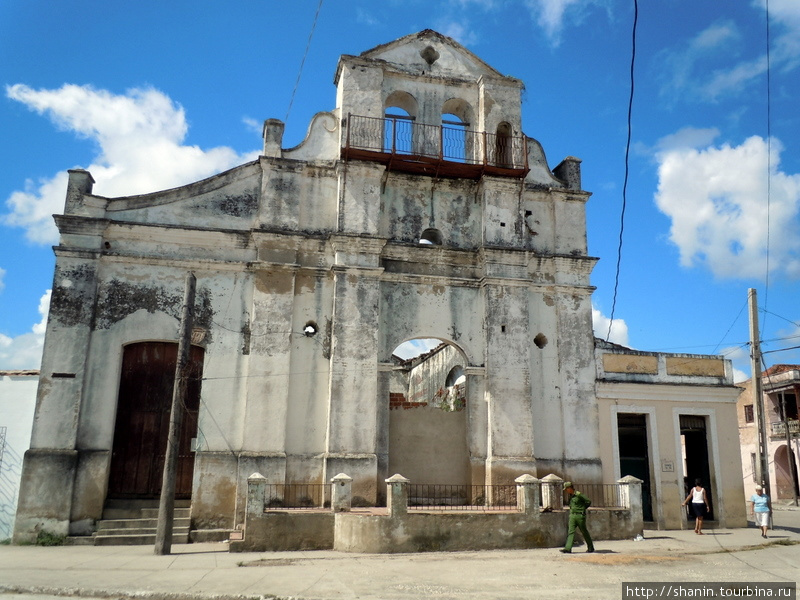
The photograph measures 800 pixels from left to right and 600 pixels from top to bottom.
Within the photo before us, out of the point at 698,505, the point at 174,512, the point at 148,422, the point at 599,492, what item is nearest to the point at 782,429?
the point at 698,505

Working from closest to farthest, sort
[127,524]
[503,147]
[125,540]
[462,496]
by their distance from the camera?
[125,540]
[127,524]
[462,496]
[503,147]

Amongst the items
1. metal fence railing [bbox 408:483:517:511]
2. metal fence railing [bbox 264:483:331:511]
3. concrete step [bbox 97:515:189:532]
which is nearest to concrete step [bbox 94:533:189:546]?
concrete step [bbox 97:515:189:532]

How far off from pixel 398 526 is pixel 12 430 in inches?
359

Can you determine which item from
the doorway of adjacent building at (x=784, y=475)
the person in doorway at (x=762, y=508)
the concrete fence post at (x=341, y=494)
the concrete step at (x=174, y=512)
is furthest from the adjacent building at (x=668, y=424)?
the doorway of adjacent building at (x=784, y=475)

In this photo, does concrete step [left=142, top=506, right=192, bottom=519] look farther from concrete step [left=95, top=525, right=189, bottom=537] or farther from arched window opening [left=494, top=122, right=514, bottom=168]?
arched window opening [left=494, top=122, right=514, bottom=168]

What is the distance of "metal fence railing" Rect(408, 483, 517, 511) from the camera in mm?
15359

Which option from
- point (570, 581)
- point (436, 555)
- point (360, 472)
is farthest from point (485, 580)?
point (360, 472)

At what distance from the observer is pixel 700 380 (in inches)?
699

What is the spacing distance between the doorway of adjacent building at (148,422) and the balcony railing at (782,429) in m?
32.4

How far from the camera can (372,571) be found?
1035 centimetres

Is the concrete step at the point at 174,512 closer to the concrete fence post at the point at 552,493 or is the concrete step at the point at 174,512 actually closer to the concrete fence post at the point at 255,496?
the concrete fence post at the point at 255,496

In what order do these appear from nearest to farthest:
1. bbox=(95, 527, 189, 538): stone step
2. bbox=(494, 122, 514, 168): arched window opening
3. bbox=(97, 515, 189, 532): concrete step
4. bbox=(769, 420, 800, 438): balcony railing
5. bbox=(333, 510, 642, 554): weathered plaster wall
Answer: bbox=(333, 510, 642, 554): weathered plaster wall
bbox=(95, 527, 189, 538): stone step
bbox=(97, 515, 189, 532): concrete step
bbox=(494, 122, 514, 168): arched window opening
bbox=(769, 420, 800, 438): balcony railing

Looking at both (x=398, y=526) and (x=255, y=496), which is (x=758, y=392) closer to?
(x=398, y=526)

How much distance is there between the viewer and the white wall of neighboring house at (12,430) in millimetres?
14547
